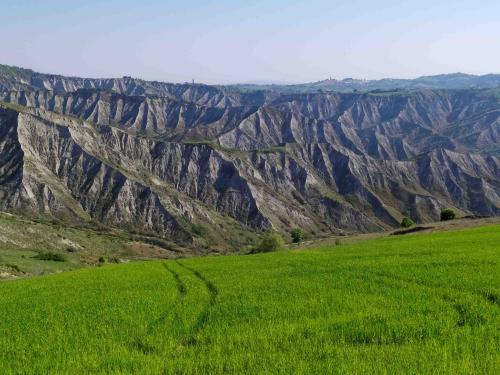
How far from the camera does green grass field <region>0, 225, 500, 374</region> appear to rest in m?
12.1

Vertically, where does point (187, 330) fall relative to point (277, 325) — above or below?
below

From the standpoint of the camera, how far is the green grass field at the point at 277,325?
12.1 meters

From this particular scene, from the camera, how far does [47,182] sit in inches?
7023

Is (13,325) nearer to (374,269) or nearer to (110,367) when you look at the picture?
(110,367)

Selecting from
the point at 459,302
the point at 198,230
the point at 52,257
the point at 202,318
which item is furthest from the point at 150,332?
the point at 198,230

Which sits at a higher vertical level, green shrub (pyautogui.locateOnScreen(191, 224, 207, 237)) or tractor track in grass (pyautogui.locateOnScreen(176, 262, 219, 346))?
tractor track in grass (pyautogui.locateOnScreen(176, 262, 219, 346))

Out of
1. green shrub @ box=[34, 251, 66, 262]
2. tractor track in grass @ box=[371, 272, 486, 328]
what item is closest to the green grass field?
tractor track in grass @ box=[371, 272, 486, 328]

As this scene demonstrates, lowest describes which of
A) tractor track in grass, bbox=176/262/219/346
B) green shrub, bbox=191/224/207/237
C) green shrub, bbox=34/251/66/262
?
green shrub, bbox=191/224/207/237

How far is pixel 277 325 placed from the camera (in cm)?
1555

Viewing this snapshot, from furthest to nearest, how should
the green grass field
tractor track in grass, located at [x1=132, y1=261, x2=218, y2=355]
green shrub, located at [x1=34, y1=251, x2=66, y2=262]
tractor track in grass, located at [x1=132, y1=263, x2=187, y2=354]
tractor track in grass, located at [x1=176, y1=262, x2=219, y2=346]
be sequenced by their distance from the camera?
green shrub, located at [x1=34, y1=251, x2=66, y2=262] → tractor track in grass, located at [x1=176, y1=262, x2=219, y2=346] → tractor track in grass, located at [x1=132, y1=261, x2=218, y2=355] → tractor track in grass, located at [x1=132, y1=263, x2=187, y2=354] → the green grass field

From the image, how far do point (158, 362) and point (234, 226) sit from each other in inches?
7286

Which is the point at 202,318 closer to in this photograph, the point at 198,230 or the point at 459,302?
the point at 459,302

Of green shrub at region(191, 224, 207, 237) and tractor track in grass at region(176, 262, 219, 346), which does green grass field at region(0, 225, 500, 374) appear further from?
green shrub at region(191, 224, 207, 237)

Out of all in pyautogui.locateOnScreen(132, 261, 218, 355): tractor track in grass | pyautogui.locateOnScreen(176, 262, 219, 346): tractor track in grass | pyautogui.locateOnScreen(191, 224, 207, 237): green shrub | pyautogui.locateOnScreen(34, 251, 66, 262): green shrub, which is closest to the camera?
pyautogui.locateOnScreen(132, 261, 218, 355): tractor track in grass
